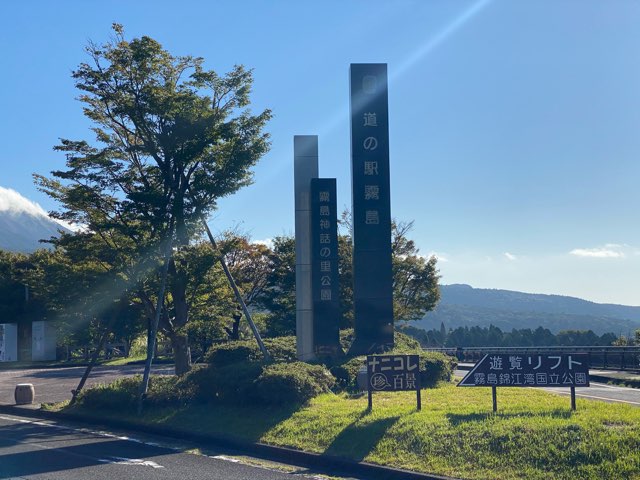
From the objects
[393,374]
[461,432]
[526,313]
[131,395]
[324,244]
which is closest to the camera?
[461,432]

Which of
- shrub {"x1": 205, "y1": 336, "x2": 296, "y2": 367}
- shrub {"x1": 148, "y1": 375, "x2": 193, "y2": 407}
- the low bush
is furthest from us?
shrub {"x1": 205, "y1": 336, "x2": 296, "y2": 367}

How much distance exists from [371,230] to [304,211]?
381cm

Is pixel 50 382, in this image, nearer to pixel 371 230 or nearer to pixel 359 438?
pixel 371 230

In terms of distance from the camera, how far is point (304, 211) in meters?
23.3

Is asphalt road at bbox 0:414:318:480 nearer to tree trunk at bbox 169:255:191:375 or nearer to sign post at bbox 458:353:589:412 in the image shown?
sign post at bbox 458:353:589:412

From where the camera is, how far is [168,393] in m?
14.4

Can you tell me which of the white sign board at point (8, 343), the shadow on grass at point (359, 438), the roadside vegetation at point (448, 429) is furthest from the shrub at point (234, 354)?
the white sign board at point (8, 343)

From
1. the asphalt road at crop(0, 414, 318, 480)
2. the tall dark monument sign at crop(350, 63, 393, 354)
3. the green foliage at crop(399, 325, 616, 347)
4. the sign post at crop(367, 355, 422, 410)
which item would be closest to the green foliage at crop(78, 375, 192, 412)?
the asphalt road at crop(0, 414, 318, 480)

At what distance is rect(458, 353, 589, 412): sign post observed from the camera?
34.7 ft

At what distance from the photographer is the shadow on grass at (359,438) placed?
9.66 m

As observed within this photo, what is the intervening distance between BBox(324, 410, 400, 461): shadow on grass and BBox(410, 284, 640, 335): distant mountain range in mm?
76011

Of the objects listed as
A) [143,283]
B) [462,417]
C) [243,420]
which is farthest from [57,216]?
[462,417]

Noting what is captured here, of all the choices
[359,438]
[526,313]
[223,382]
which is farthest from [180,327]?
[526,313]

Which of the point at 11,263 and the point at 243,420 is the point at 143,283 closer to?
the point at 243,420
